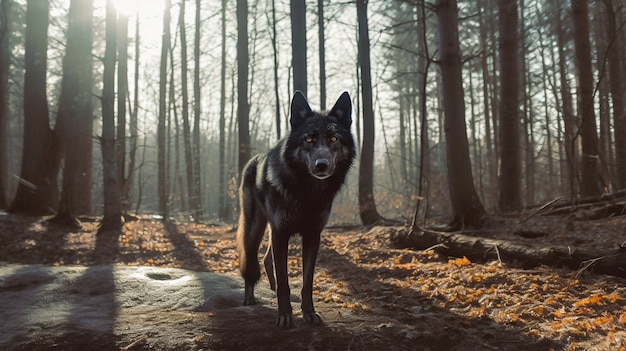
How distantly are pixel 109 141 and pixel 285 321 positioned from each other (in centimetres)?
873

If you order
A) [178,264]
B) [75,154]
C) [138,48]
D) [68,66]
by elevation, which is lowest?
[178,264]

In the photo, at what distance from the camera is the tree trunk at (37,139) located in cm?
1115

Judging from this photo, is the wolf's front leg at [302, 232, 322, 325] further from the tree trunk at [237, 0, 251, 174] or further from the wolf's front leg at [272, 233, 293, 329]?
the tree trunk at [237, 0, 251, 174]

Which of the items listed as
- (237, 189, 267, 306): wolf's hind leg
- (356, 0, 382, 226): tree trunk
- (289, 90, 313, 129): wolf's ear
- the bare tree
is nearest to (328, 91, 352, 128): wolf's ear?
(289, 90, 313, 129): wolf's ear

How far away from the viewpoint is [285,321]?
3.73 metres

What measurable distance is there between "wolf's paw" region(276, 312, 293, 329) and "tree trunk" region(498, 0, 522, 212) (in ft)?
30.9

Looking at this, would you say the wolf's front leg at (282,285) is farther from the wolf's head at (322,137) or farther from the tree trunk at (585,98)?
the tree trunk at (585,98)

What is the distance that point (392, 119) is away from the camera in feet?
111

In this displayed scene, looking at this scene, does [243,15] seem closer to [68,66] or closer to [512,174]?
[68,66]

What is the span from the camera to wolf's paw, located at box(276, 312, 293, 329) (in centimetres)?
370

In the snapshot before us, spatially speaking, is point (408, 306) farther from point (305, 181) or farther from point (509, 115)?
point (509, 115)

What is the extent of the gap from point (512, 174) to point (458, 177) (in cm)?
383

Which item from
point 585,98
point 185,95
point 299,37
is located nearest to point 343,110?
point 299,37

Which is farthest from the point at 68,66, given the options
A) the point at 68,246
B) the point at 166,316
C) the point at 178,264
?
the point at 166,316
